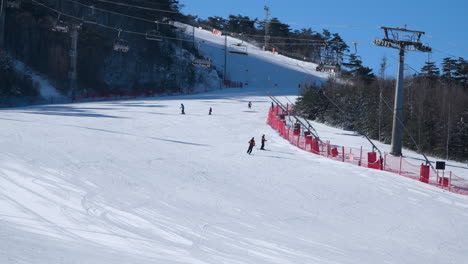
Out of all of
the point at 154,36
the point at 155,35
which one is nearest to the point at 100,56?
the point at 154,36

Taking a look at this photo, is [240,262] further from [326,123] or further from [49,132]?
[326,123]

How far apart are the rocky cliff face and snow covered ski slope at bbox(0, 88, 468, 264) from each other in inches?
1159

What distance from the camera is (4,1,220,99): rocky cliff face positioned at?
51219mm

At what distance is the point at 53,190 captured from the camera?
13148 mm

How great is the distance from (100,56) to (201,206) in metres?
50.5

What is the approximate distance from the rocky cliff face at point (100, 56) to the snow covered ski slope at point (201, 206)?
29449 millimetres

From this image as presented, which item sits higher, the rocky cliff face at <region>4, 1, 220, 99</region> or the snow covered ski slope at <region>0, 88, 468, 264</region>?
the rocky cliff face at <region>4, 1, 220, 99</region>

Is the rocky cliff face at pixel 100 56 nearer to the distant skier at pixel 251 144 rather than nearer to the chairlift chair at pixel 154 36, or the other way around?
the chairlift chair at pixel 154 36

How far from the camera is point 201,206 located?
43.3ft

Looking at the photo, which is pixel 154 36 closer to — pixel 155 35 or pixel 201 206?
pixel 155 35

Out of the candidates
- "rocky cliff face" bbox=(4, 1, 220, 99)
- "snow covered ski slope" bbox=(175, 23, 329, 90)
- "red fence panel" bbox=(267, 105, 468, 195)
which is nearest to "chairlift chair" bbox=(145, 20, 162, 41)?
"rocky cliff face" bbox=(4, 1, 220, 99)

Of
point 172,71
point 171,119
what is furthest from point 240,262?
point 172,71

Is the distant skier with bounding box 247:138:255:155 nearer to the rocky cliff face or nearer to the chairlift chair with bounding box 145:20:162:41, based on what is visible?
the chairlift chair with bounding box 145:20:162:41

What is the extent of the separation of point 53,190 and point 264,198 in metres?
6.59
